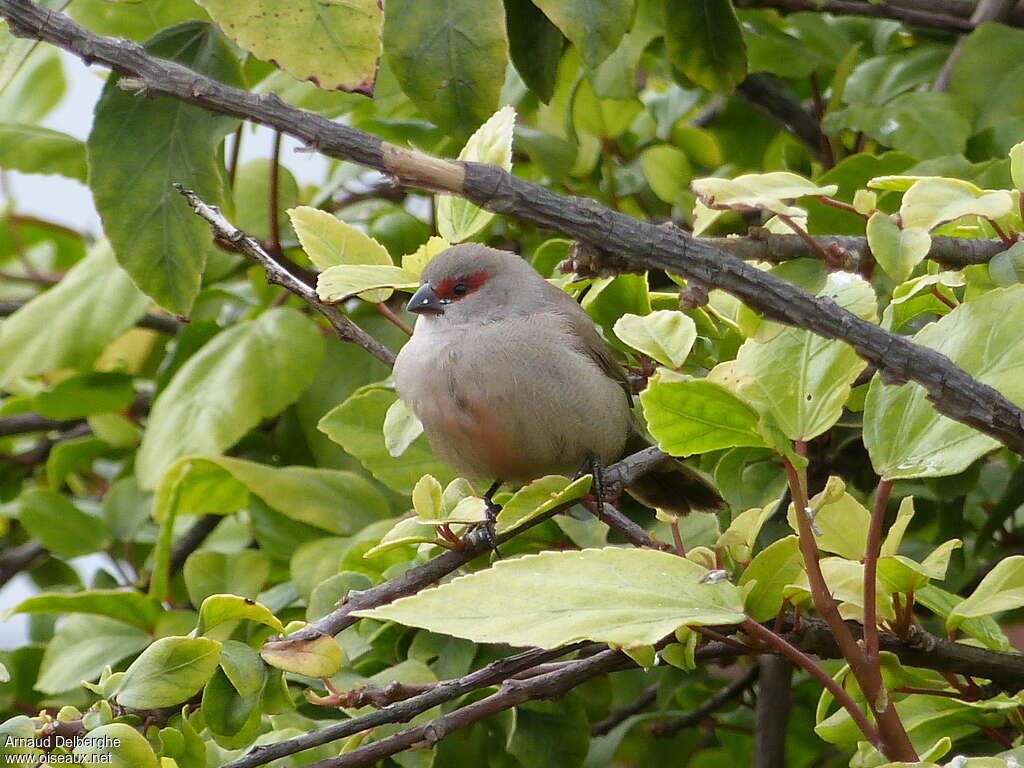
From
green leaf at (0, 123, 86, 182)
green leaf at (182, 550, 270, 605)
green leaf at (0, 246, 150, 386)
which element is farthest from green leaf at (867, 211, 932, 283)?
green leaf at (0, 123, 86, 182)

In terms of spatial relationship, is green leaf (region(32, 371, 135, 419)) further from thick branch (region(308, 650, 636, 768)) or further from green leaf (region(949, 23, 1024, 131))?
green leaf (region(949, 23, 1024, 131))

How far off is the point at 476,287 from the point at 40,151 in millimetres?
1261

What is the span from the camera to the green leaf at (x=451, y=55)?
228cm

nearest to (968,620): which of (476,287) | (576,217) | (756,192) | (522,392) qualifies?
(756,192)

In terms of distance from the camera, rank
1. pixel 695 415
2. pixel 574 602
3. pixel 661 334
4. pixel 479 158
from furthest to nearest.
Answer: pixel 479 158, pixel 661 334, pixel 695 415, pixel 574 602

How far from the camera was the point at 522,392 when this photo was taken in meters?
2.90

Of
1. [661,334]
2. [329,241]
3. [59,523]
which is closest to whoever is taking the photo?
[661,334]

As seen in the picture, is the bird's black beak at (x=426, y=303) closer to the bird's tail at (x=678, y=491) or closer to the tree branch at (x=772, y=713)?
the bird's tail at (x=678, y=491)

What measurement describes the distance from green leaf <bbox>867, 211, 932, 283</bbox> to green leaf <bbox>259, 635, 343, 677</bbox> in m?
0.95

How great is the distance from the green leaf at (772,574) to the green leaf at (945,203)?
0.50 m

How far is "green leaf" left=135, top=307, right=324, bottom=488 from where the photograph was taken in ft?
9.75

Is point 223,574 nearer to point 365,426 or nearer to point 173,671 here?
point 365,426

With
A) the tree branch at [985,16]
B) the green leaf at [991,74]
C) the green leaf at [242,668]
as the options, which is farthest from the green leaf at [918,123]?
the green leaf at [242,668]

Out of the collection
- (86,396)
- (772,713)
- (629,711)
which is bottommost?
(629,711)
